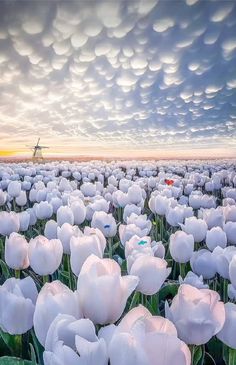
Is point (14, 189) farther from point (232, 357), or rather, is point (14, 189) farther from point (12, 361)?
point (232, 357)

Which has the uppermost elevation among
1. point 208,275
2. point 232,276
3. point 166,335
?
point 166,335

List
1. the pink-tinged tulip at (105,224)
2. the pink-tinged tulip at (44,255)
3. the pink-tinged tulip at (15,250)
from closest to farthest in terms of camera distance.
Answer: the pink-tinged tulip at (44,255) < the pink-tinged tulip at (15,250) < the pink-tinged tulip at (105,224)

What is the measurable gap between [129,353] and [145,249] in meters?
0.83

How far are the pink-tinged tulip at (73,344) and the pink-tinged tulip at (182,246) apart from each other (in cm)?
114

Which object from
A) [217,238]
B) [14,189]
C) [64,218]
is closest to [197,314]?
[217,238]

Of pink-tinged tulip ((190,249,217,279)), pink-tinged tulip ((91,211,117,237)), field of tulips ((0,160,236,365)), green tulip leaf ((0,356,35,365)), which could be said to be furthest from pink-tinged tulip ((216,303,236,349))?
pink-tinged tulip ((91,211,117,237))

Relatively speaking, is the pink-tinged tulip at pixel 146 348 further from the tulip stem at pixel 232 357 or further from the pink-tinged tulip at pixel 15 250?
the pink-tinged tulip at pixel 15 250

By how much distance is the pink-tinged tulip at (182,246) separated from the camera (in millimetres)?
1908

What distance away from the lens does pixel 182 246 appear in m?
1.92

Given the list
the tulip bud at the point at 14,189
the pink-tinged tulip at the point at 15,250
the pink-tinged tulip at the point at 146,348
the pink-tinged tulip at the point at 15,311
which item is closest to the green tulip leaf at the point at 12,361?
the pink-tinged tulip at the point at 15,311

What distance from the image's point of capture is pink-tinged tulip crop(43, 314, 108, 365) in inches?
29.4

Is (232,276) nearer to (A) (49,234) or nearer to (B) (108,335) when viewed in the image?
(B) (108,335)

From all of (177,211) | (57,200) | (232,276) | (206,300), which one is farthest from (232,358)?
(57,200)

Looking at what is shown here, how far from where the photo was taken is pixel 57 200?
11.8 feet
